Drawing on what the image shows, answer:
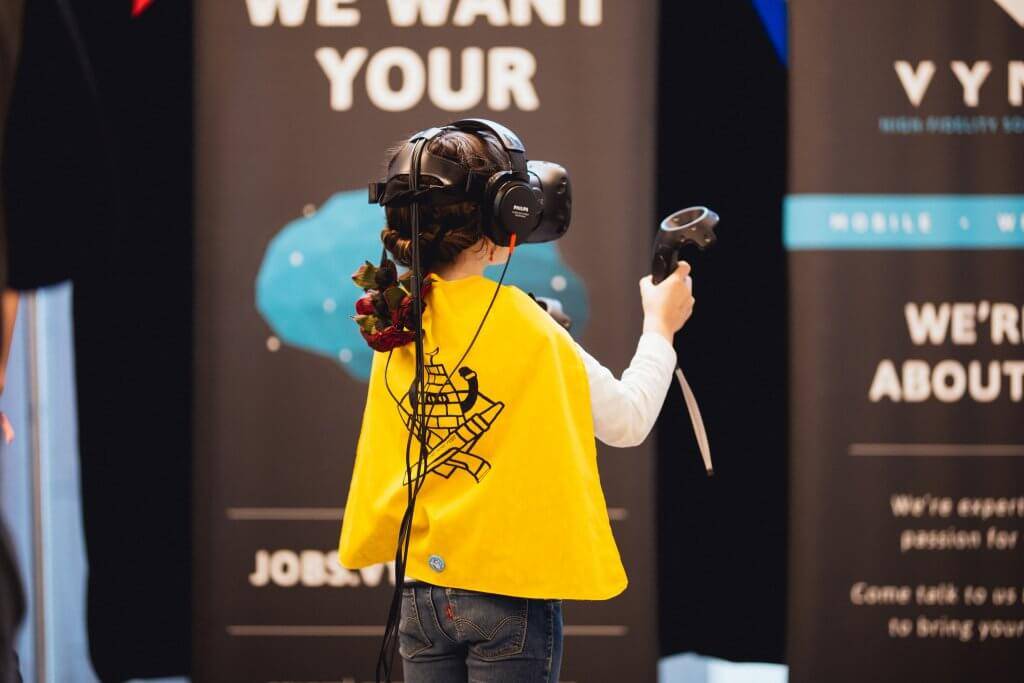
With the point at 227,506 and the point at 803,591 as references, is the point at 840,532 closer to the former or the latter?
the point at 803,591

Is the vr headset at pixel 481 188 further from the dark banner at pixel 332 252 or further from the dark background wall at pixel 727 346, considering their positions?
the dark background wall at pixel 727 346

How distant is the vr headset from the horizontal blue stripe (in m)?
1.23

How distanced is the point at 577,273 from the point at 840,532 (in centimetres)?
92

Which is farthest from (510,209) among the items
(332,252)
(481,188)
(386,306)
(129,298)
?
(129,298)

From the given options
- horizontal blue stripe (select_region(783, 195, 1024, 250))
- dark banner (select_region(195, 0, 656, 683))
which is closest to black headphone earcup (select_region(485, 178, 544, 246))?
dark banner (select_region(195, 0, 656, 683))

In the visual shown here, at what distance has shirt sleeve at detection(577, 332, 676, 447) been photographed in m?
1.33

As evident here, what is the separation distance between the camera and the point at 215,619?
7.95 ft

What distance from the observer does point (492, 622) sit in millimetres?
1324

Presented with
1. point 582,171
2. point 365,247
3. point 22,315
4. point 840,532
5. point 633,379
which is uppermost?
point 582,171

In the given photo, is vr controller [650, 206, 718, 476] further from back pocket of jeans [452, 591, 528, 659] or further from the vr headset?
back pocket of jeans [452, 591, 528, 659]

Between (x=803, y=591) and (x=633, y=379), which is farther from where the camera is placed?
(x=803, y=591)

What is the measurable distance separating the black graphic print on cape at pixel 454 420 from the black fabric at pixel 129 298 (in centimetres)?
129

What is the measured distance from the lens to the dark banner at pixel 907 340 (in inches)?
93.7

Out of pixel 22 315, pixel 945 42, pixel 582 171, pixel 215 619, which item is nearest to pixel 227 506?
pixel 215 619
